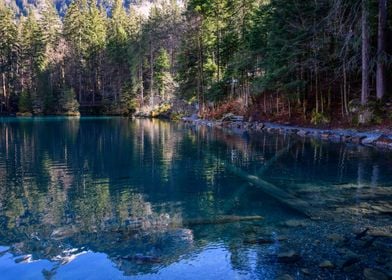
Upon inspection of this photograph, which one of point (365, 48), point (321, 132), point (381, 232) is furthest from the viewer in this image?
point (321, 132)

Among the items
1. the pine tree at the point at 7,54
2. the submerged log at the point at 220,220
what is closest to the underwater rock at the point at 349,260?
the submerged log at the point at 220,220

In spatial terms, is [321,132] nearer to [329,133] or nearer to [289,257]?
[329,133]

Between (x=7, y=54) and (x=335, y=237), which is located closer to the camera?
(x=335, y=237)

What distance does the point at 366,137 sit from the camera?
67.5ft

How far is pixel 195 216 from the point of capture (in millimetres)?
9008

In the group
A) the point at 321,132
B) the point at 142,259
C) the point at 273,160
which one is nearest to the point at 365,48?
the point at 321,132

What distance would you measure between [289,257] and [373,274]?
1338mm

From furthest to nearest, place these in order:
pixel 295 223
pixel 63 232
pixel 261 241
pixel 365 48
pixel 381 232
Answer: pixel 365 48 → pixel 295 223 → pixel 63 232 → pixel 381 232 → pixel 261 241

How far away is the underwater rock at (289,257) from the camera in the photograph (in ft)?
21.1

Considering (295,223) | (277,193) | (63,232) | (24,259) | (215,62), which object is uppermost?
(215,62)

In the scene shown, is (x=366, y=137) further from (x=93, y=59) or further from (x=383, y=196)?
(x=93, y=59)

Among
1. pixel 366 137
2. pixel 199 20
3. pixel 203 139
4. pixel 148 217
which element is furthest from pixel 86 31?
pixel 148 217

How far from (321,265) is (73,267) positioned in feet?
13.9

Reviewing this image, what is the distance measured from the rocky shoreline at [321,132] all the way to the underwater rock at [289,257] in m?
14.1
